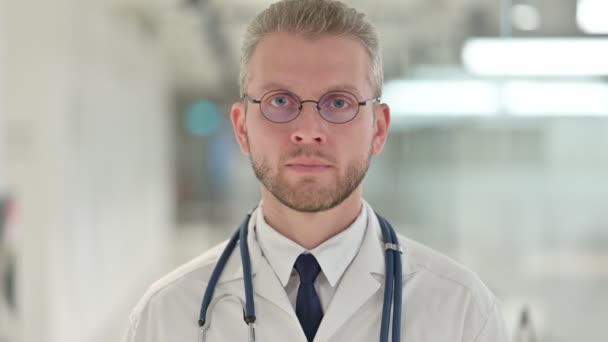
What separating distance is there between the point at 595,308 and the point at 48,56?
354 centimetres

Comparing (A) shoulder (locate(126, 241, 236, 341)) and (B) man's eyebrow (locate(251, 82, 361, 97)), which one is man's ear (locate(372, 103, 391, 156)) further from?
(A) shoulder (locate(126, 241, 236, 341))

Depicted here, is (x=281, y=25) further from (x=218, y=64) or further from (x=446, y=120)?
(x=218, y=64)

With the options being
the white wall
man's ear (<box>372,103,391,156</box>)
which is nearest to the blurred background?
the white wall

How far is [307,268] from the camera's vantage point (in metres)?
1.43

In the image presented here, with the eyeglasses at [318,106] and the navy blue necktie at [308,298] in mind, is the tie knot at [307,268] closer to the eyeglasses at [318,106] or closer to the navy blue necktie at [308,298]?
the navy blue necktie at [308,298]

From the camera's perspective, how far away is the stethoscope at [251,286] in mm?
1337

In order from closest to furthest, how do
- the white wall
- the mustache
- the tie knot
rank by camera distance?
the mustache → the tie knot → the white wall

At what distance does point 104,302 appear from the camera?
6.80 meters

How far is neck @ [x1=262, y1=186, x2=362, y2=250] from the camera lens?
1.42 meters

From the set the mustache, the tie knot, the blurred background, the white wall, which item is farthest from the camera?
the white wall

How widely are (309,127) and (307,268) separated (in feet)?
0.92

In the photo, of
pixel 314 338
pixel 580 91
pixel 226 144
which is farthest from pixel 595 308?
pixel 226 144

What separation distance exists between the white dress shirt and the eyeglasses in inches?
9.0

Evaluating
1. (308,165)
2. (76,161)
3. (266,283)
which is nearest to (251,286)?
(266,283)
